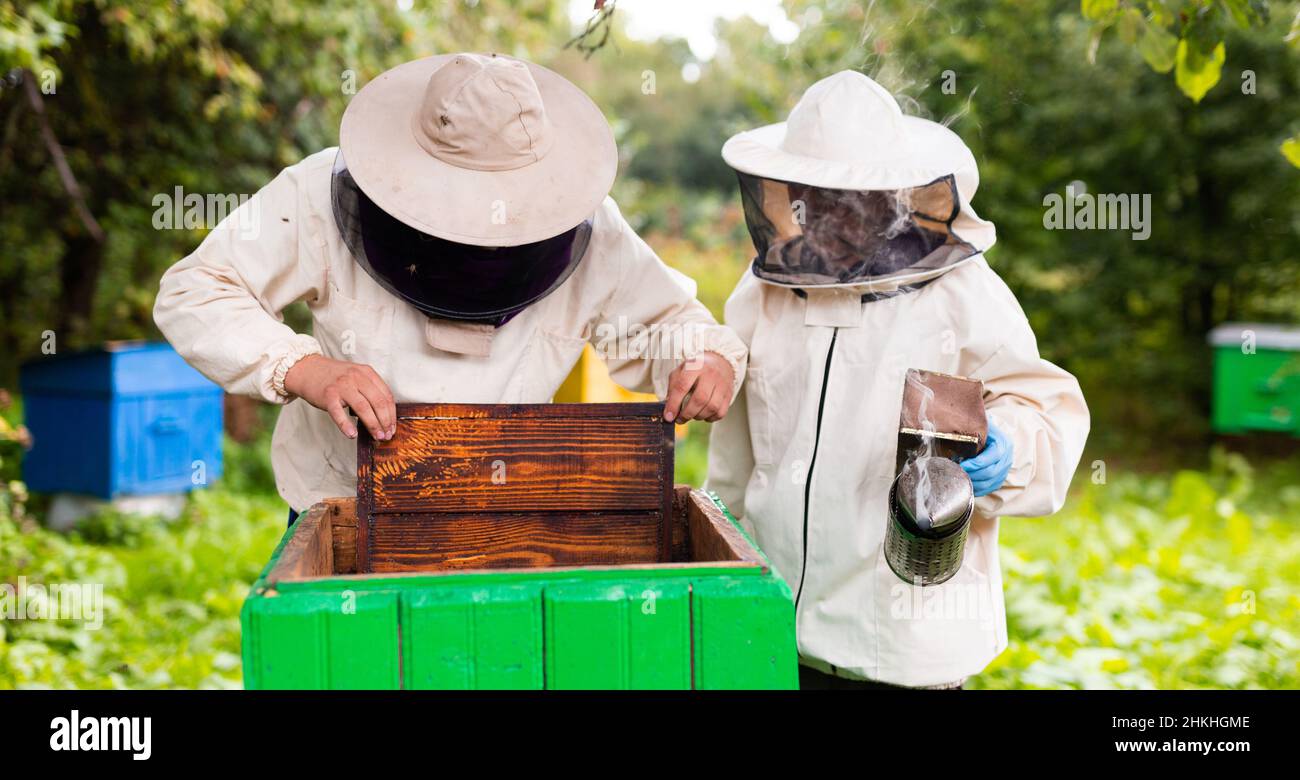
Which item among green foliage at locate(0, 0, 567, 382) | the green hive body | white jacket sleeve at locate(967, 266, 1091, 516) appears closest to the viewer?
the green hive body

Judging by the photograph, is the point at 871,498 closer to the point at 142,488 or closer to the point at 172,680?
the point at 172,680

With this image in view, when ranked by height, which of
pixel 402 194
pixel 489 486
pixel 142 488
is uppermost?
pixel 402 194

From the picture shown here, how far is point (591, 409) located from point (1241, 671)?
3.13 m

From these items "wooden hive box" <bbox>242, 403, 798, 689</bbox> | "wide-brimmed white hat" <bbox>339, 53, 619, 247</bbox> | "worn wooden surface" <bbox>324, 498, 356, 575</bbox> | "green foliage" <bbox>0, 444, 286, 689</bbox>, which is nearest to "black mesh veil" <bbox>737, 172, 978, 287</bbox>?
"wide-brimmed white hat" <bbox>339, 53, 619, 247</bbox>

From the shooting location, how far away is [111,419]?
5488 millimetres

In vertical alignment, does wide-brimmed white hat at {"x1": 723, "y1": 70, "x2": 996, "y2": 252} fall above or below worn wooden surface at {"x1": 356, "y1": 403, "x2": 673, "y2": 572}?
above

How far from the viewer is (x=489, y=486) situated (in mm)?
1745

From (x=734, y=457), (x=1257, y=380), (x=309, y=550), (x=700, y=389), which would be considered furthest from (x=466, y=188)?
(x=1257, y=380)

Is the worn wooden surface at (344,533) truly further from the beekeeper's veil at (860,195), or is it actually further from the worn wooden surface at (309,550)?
the beekeeper's veil at (860,195)

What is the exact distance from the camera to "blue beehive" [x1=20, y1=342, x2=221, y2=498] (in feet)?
18.1

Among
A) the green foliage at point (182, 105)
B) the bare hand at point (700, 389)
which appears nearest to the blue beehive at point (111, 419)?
the green foliage at point (182, 105)

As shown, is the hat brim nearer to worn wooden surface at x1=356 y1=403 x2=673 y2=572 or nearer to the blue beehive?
worn wooden surface at x1=356 y1=403 x2=673 y2=572

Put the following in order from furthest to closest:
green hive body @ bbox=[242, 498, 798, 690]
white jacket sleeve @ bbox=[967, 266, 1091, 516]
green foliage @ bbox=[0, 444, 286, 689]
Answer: green foliage @ bbox=[0, 444, 286, 689]
white jacket sleeve @ bbox=[967, 266, 1091, 516]
green hive body @ bbox=[242, 498, 798, 690]

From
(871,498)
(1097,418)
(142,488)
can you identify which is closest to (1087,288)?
(1097,418)
